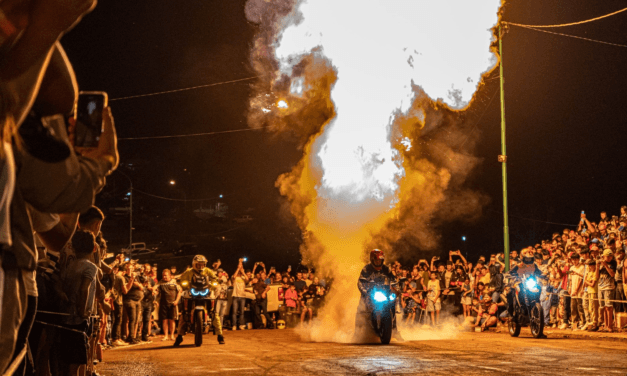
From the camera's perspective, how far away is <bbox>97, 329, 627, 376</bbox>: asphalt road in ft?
31.3

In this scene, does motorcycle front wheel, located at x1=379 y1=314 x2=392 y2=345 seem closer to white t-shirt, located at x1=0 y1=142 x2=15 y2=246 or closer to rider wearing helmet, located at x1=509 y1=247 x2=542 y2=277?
rider wearing helmet, located at x1=509 y1=247 x2=542 y2=277

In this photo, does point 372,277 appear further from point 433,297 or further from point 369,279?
point 433,297

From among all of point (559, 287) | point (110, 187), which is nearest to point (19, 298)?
point (559, 287)

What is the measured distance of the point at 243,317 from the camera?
23.3m

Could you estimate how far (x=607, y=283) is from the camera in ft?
52.9

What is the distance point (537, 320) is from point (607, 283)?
2102 mm

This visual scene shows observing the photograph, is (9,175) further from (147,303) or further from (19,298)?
(147,303)

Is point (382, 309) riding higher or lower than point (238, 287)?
lower

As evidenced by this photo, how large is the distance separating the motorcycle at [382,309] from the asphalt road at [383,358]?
37 centimetres

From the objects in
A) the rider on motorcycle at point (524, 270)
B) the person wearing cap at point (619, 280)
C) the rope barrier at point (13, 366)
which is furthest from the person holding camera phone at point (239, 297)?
the rope barrier at point (13, 366)

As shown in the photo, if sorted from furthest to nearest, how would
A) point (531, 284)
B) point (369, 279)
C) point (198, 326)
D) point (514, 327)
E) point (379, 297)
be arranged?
point (514, 327) < point (531, 284) < point (369, 279) < point (198, 326) < point (379, 297)

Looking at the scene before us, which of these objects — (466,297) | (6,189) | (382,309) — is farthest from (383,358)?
(466,297)

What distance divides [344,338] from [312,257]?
4321 mm

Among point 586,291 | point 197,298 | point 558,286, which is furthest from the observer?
point 558,286
